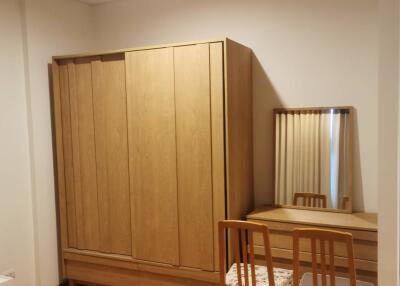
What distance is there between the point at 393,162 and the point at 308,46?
152 centimetres

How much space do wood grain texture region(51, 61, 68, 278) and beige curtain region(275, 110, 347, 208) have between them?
190 centimetres

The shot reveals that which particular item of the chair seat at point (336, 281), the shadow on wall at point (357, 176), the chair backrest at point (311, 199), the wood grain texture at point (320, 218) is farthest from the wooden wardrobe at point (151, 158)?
the shadow on wall at point (357, 176)

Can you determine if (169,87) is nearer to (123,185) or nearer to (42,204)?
(123,185)

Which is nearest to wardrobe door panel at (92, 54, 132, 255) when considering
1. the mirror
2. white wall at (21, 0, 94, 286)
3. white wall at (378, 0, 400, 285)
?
white wall at (21, 0, 94, 286)

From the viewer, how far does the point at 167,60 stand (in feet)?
9.88

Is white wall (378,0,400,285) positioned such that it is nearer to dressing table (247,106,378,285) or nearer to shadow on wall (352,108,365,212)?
dressing table (247,106,378,285)

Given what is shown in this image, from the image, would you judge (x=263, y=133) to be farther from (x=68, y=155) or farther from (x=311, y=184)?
(x=68, y=155)

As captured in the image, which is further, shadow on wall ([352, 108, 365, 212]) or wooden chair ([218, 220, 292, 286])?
shadow on wall ([352, 108, 365, 212])

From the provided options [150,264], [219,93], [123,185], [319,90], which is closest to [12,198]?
[123,185]

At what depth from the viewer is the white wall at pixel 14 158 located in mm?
3109

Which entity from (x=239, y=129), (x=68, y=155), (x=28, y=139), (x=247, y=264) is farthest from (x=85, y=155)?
(x=247, y=264)

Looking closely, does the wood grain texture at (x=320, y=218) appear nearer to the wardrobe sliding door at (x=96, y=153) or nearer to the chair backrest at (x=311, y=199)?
the chair backrest at (x=311, y=199)

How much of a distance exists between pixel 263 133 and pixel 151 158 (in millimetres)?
1003

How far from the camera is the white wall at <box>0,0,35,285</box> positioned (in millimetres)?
3109
